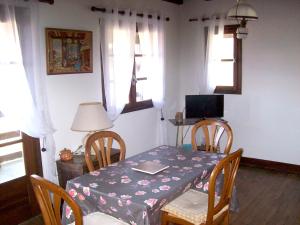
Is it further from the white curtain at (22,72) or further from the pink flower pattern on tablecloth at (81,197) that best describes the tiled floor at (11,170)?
the pink flower pattern on tablecloth at (81,197)

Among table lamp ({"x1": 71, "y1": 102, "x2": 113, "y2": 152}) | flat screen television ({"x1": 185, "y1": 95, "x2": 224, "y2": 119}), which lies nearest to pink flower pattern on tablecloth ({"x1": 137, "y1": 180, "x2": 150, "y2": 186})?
table lamp ({"x1": 71, "y1": 102, "x2": 113, "y2": 152})

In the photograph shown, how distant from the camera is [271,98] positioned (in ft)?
15.3

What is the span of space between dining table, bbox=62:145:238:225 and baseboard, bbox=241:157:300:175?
234 cm

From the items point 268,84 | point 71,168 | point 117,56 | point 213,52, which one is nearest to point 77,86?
point 117,56

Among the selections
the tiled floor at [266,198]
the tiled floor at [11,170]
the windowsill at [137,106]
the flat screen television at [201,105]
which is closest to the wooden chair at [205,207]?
the tiled floor at [266,198]

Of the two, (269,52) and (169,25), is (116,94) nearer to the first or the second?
(169,25)

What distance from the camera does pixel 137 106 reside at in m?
4.60

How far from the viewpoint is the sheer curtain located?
4482mm

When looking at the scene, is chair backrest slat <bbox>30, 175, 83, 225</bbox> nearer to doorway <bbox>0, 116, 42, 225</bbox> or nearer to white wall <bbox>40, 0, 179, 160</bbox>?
doorway <bbox>0, 116, 42, 225</bbox>

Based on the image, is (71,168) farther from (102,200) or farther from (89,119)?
(102,200)

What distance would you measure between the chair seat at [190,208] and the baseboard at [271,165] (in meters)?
2.56

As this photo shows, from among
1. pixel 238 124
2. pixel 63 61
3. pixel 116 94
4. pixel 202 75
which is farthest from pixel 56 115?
pixel 238 124

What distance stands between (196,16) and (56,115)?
2808 millimetres

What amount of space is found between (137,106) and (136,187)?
2.48 meters
